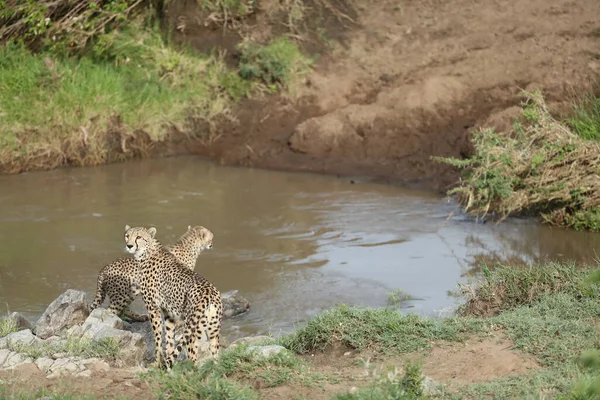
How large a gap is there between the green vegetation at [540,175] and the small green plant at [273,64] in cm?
385

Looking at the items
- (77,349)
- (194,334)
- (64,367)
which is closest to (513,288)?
(194,334)

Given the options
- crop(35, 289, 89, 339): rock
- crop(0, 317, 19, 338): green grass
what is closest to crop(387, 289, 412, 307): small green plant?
crop(35, 289, 89, 339): rock

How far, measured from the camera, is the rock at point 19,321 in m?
7.27

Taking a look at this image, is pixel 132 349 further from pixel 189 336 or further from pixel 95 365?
pixel 95 365

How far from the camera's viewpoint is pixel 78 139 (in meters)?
12.7

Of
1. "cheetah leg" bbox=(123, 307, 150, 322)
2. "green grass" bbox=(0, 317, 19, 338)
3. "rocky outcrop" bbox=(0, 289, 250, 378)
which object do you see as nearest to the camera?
"rocky outcrop" bbox=(0, 289, 250, 378)

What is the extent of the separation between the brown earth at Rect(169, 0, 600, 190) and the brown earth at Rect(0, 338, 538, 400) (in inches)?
238

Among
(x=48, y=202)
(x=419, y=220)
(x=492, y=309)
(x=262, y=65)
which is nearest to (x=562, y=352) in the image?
(x=492, y=309)

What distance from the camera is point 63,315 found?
7.38 meters

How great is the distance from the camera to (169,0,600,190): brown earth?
42.3 ft

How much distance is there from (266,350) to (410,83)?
823 cm

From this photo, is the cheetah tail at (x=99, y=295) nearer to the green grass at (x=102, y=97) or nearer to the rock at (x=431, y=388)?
the rock at (x=431, y=388)

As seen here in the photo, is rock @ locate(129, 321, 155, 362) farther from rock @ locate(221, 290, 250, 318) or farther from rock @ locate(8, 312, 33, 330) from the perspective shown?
rock @ locate(8, 312, 33, 330)

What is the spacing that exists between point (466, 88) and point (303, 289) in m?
5.59
